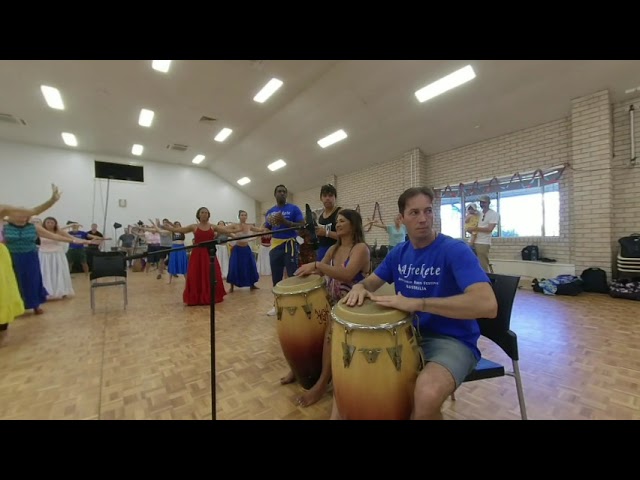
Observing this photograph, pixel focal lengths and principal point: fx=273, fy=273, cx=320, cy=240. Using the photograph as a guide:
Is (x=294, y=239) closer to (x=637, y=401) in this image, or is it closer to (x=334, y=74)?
(x=637, y=401)

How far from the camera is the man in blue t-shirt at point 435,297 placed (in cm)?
109

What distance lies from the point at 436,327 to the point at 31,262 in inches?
204

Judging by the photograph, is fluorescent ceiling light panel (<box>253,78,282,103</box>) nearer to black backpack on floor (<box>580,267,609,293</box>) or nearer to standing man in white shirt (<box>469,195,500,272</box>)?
standing man in white shirt (<box>469,195,500,272</box>)

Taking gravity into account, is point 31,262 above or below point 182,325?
above

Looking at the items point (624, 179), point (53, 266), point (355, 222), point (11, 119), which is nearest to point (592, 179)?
point (624, 179)

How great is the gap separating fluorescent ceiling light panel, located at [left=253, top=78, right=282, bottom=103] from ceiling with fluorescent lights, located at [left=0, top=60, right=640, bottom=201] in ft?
0.50

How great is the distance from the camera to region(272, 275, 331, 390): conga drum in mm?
1778

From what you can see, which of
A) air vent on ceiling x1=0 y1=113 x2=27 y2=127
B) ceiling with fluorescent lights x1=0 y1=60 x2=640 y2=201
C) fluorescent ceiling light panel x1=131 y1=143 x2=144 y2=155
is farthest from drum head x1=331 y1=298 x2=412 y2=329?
fluorescent ceiling light panel x1=131 y1=143 x2=144 y2=155

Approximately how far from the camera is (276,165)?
11.0 meters

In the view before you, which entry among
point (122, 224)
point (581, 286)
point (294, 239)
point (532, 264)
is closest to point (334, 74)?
point (294, 239)

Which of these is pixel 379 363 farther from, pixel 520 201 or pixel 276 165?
pixel 276 165

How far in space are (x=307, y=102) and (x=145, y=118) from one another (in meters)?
5.19
